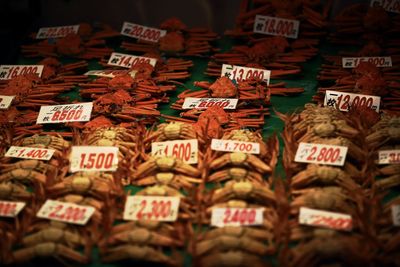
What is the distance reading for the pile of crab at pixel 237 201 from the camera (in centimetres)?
257

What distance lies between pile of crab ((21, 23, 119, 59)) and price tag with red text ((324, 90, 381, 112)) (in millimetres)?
1705

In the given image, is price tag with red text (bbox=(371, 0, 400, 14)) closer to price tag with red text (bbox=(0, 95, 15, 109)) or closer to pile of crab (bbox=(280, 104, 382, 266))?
pile of crab (bbox=(280, 104, 382, 266))

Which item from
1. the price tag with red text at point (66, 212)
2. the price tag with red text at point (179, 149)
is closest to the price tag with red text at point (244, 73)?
the price tag with red text at point (179, 149)

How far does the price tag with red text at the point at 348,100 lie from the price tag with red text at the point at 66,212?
159 cm

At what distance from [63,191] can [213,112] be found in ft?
3.32

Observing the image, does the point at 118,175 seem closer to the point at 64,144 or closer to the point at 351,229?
the point at 64,144

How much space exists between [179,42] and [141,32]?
1.24 feet

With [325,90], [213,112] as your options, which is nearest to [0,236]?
[213,112]

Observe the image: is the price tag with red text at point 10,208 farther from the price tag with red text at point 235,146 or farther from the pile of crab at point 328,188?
the pile of crab at point 328,188

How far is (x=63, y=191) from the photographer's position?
296 cm

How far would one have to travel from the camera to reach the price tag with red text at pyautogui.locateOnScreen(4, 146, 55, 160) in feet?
10.8

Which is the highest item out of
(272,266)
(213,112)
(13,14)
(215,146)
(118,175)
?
(13,14)

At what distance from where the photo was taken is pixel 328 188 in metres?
2.89

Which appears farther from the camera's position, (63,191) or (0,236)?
(63,191)
